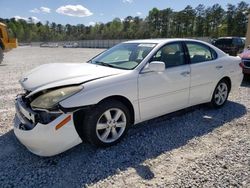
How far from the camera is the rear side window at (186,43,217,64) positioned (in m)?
4.26

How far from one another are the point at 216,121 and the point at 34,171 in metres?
3.17

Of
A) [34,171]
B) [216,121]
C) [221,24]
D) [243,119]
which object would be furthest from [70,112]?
[221,24]

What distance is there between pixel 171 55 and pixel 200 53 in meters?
0.81

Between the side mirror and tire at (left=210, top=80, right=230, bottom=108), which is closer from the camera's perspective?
the side mirror

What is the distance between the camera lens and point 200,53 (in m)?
4.46

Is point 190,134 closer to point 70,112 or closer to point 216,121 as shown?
point 216,121

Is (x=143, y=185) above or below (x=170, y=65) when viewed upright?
below

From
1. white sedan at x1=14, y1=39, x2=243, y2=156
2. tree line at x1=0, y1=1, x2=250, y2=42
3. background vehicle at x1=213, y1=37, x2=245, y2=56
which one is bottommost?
white sedan at x1=14, y1=39, x2=243, y2=156

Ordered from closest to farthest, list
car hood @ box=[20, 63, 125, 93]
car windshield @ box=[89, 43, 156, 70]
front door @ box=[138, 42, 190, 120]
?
1. car hood @ box=[20, 63, 125, 93]
2. front door @ box=[138, 42, 190, 120]
3. car windshield @ box=[89, 43, 156, 70]


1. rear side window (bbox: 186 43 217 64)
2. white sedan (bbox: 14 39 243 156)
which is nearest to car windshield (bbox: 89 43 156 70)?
white sedan (bbox: 14 39 243 156)

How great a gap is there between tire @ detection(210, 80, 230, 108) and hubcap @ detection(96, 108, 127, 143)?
7.74 ft

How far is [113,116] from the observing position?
3.25 meters

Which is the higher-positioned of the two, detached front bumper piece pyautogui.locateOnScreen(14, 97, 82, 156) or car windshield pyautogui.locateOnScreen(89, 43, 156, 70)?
car windshield pyautogui.locateOnScreen(89, 43, 156, 70)

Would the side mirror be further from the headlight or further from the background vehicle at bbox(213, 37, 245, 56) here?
the background vehicle at bbox(213, 37, 245, 56)
